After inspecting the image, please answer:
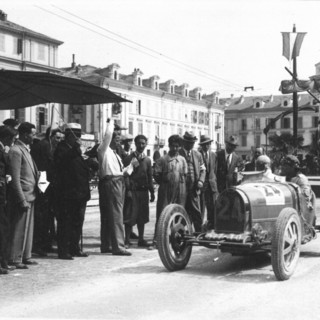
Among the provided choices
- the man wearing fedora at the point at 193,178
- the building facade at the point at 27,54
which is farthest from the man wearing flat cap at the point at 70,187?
the building facade at the point at 27,54

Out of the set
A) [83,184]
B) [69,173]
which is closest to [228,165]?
[83,184]

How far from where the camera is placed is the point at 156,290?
20.1 feet

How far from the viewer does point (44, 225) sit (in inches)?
352

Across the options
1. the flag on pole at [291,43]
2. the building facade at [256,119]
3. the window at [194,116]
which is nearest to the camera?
the flag on pole at [291,43]

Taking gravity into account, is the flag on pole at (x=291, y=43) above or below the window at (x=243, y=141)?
below

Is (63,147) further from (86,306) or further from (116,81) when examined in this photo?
(116,81)

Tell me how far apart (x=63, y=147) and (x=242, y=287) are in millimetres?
3444

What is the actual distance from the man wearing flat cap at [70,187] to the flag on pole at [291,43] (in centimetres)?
1794

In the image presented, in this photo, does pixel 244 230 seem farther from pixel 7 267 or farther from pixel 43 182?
pixel 43 182

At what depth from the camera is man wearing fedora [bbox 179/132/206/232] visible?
31.2 feet

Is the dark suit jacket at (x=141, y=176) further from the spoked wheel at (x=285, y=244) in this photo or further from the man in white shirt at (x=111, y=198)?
the spoked wheel at (x=285, y=244)

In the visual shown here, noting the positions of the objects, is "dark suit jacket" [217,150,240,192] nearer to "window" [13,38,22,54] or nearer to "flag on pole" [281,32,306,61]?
"flag on pole" [281,32,306,61]

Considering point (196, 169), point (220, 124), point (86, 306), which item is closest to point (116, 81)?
point (220, 124)

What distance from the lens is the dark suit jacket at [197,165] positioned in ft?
31.4
